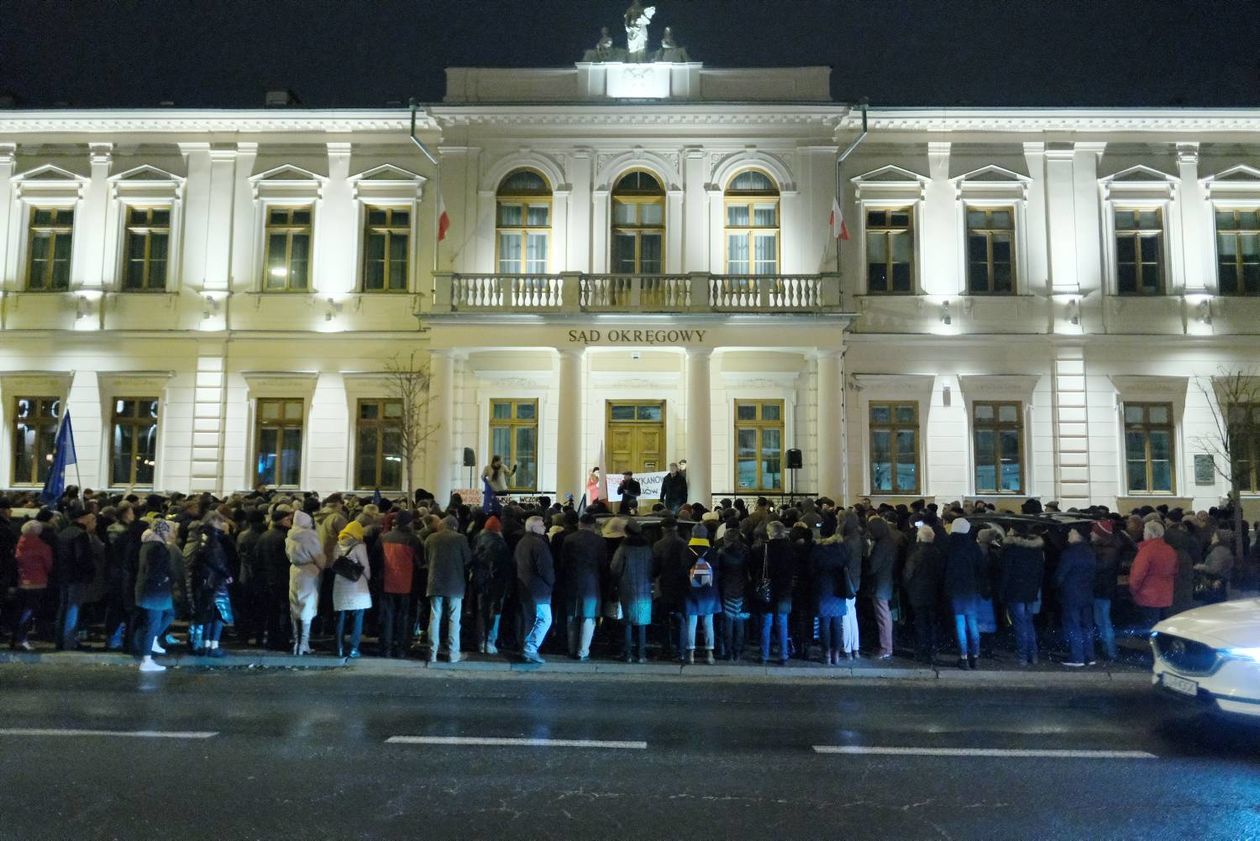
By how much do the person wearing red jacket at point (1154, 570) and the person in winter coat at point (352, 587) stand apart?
31.5ft

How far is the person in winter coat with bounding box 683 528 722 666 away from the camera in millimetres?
11016

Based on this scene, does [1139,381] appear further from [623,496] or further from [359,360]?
[359,360]

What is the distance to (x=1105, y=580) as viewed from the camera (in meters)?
11.8

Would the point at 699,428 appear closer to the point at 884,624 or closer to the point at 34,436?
the point at 884,624

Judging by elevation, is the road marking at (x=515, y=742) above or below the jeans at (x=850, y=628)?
below

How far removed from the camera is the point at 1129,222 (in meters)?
23.3

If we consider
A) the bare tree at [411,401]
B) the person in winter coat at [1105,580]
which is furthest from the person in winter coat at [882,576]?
the bare tree at [411,401]

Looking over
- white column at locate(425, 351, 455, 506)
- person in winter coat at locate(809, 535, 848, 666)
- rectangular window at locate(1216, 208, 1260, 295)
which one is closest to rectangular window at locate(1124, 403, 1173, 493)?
rectangular window at locate(1216, 208, 1260, 295)

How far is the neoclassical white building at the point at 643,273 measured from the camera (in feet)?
74.3

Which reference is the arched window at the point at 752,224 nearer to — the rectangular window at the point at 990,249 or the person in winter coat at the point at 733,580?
the rectangular window at the point at 990,249

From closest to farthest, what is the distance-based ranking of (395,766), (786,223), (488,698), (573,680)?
1. (395,766)
2. (488,698)
3. (573,680)
4. (786,223)

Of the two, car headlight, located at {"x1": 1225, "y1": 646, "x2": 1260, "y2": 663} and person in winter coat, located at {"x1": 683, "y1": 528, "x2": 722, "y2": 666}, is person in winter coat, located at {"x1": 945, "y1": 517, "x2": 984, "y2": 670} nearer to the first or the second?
person in winter coat, located at {"x1": 683, "y1": 528, "x2": 722, "y2": 666}

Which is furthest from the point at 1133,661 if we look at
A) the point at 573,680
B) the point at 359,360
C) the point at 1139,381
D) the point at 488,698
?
the point at 359,360

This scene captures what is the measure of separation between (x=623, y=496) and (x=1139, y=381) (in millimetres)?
13805
